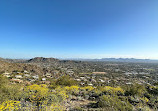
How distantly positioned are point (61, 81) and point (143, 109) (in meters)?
10.7

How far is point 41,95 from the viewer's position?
5652 mm

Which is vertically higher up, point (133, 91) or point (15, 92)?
point (15, 92)

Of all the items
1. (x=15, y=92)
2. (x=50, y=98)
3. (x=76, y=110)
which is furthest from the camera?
(x=15, y=92)

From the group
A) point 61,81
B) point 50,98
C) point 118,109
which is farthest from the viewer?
point 61,81

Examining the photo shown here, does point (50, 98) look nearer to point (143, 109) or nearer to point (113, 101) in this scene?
point (113, 101)

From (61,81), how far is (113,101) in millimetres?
9446

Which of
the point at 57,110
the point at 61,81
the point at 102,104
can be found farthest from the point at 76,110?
the point at 61,81

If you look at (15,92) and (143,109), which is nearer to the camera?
(143,109)

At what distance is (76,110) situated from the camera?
478cm

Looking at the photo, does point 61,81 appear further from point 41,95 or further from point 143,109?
point 143,109

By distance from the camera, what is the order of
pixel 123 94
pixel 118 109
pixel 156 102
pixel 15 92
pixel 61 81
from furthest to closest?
1. pixel 61 81
2. pixel 123 94
3. pixel 156 102
4. pixel 15 92
5. pixel 118 109

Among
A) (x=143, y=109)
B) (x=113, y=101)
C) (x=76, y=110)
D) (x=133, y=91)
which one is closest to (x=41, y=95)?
(x=76, y=110)

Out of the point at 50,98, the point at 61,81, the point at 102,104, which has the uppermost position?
the point at 50,98

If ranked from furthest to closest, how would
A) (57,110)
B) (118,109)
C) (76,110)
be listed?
(76,110) < (118,109) < (57,110)
